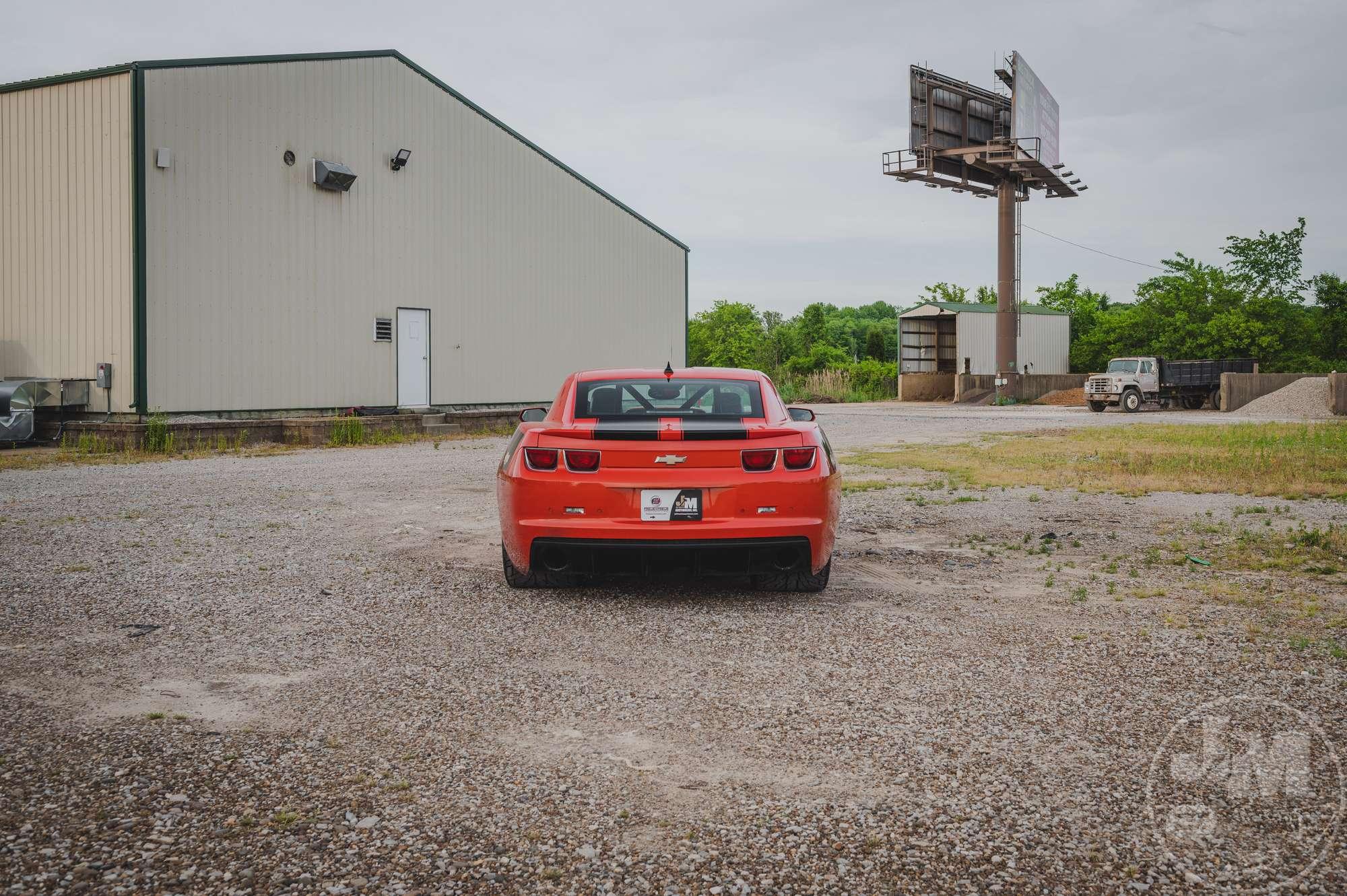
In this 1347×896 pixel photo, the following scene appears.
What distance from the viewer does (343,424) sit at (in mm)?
18328

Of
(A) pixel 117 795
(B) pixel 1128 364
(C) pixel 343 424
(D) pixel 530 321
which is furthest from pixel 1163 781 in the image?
(B) pixel 1128 364

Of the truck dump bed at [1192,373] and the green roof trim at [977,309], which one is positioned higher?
the green roof trim at [977,309]

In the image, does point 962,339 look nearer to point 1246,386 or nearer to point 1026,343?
point 1026,343

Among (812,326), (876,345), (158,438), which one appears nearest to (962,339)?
(876,345)

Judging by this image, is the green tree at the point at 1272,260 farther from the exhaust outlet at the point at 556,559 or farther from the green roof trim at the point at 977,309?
the exhaust outlet at the point at 556,559

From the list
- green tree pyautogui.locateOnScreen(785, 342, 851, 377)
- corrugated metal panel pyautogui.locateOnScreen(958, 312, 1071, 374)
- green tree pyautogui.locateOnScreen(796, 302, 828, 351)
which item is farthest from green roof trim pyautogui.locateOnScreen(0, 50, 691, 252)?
green tree pyautogui.locateOnScreen(796, 302, 828, 351)

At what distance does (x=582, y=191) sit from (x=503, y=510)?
2077 cm

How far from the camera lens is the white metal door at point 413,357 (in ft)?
69.7

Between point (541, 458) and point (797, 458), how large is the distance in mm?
1368

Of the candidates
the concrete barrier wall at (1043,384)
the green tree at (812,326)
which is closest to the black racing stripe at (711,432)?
the concrete barrier wall at (1043,384)

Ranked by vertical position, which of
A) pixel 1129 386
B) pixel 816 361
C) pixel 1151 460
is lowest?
pixel 1151 460

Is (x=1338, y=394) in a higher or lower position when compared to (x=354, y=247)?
lower

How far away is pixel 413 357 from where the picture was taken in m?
21.5

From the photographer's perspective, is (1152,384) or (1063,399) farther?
(1063,399)
